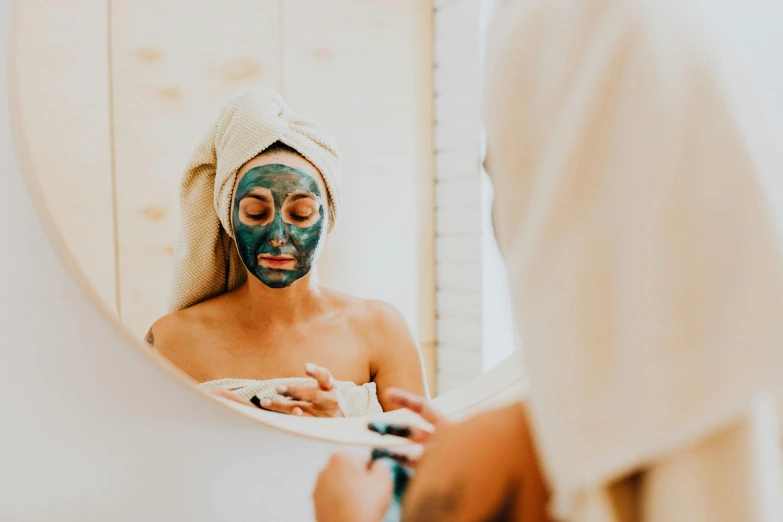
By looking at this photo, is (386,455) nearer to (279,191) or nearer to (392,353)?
(392,353)

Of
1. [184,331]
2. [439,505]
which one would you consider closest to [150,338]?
[184,331]

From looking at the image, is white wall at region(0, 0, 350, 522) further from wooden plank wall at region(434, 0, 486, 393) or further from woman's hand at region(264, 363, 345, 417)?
wooden plank wall at region(434, 0, 486, 393)

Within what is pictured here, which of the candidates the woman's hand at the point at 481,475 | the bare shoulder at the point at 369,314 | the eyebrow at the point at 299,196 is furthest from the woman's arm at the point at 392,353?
the woman's hand at the point at 481,475

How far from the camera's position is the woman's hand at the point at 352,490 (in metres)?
0.41

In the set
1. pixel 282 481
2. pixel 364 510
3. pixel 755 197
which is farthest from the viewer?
pixel 282 481

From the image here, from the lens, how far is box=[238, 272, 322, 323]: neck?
494 mm

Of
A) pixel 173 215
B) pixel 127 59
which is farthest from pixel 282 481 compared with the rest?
pixel 127 59

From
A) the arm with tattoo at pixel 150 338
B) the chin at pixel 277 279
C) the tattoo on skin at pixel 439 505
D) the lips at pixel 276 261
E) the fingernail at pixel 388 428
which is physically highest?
the lips at pixel 276 261

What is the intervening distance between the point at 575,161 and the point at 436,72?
0.31m

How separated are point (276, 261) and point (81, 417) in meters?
0.18

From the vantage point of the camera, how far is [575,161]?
0.25 metres

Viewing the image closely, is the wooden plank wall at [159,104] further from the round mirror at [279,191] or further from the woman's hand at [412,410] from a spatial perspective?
the woman's hand at [412,410]

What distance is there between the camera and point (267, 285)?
19.5 inches

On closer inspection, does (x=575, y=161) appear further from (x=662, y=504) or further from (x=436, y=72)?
(x=436, y=72)
